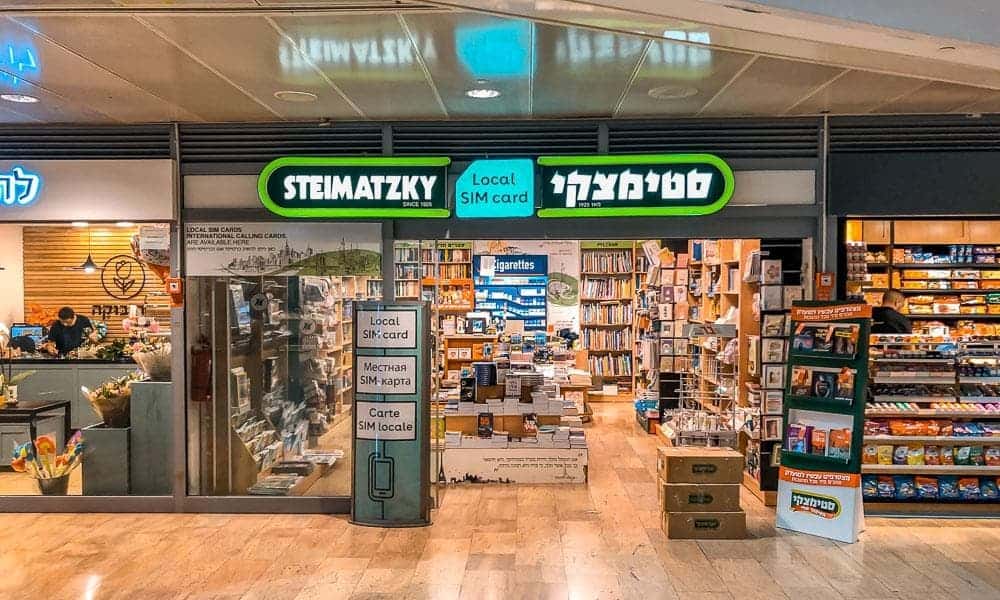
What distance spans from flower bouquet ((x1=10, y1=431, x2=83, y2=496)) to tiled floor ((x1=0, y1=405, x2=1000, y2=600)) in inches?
12.4

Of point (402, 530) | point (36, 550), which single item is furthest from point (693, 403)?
point (36, 550)

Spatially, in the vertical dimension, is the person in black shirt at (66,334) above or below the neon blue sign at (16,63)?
below

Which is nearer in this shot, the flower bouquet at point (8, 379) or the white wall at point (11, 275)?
the flower bouquet at point (8, 379)

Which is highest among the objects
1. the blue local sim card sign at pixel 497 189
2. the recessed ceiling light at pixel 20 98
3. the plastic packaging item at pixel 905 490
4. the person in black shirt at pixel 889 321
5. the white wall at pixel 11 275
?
the recessed ceiling light at pixel 20 98

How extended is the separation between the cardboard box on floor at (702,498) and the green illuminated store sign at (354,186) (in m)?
2.67

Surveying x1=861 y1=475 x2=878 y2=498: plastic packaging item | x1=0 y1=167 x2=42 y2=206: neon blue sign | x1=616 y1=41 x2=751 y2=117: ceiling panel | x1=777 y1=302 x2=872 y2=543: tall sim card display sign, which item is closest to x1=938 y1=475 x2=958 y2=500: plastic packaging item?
x1=861 y1=475 x2=878 y2=498: plastic packaging item

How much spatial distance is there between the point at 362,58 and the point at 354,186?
5.27 ft

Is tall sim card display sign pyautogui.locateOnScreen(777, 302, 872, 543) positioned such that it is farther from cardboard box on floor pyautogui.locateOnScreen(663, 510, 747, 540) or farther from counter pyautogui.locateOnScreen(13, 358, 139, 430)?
counter pyautogui.locateOnScreen(13, 358, 139, 430)

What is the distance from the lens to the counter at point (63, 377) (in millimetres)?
8414

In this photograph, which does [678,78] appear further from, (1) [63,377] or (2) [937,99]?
(1) [63,377]

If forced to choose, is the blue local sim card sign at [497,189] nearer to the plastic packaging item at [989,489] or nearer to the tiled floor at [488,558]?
the tiled floor at [488,558]

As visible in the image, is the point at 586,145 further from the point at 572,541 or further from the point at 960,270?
the point at 960,270

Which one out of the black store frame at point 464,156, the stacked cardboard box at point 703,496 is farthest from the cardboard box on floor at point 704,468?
the black store frame at point 464,156

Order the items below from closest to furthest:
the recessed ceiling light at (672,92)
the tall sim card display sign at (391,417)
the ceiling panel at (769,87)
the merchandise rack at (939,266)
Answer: the ceiling panel at (769,87) → the recessed ceiling light at (672,92) → the tall sim card display sign at (391,417) → the merchandise rack at (939,266)
